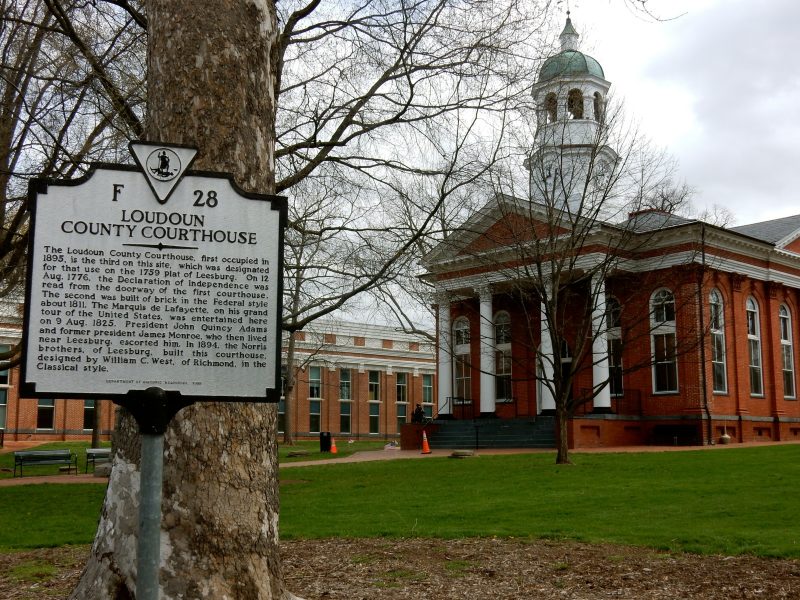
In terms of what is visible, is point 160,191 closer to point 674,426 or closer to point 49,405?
point 674,426

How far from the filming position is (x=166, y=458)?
512 cm

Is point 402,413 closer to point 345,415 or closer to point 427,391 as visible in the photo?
point 427,391

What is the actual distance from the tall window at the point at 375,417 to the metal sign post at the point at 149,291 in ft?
193

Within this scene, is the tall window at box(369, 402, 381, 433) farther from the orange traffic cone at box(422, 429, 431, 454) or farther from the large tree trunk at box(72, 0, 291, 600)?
the large tree trunk at box(72, 0, 291, 600)

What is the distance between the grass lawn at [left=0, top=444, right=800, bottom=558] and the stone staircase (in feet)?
26.2

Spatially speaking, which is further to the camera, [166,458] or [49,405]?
[49,405]

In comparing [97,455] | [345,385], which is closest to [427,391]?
[345,385]

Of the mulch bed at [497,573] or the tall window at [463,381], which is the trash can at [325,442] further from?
the mulch bed at [497,573]

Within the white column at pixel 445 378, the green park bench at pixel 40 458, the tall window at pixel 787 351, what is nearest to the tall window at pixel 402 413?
the white column at pixel 445 378

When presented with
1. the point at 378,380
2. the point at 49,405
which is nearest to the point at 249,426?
the point at 49,405

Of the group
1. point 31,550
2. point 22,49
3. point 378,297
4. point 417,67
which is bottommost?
point 31,550

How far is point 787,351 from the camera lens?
123 ft

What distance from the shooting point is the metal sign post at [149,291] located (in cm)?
397

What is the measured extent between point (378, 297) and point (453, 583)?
821 cm
